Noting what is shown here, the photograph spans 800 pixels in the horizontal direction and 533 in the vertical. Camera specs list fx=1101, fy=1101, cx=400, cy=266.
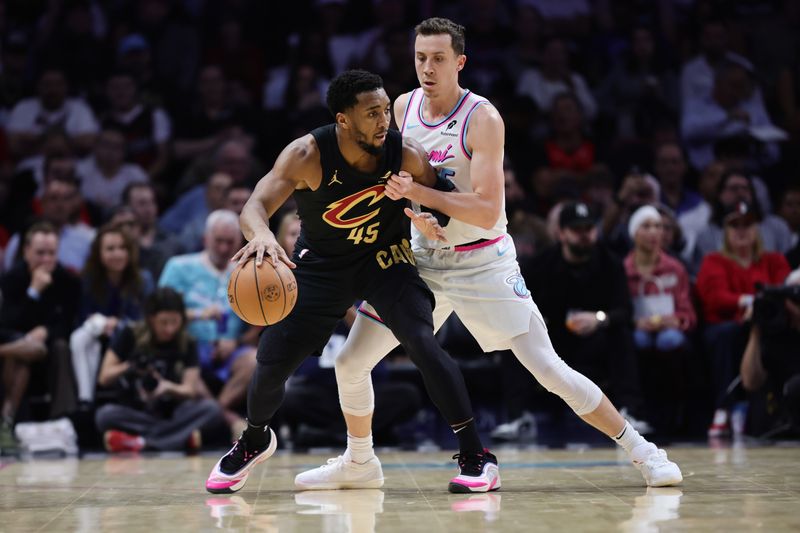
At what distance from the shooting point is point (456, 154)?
4891mm

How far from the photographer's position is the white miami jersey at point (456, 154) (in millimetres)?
4879

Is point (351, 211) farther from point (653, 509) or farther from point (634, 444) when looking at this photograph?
point (653, 509)

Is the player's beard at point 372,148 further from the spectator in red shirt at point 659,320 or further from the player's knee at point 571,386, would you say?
the spectator in red shirt at point 659,320

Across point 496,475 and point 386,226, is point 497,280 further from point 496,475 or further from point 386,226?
point 496,475

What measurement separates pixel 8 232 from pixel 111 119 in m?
1.46

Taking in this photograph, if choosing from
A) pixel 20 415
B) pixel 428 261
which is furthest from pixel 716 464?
pixel 20 415

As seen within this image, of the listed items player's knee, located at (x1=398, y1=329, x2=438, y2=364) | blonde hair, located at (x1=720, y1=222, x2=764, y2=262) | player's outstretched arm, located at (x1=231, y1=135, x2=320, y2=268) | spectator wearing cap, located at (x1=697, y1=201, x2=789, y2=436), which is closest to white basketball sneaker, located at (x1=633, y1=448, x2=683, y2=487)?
player's knee, located at (x1=398, y1=329, x2=438, y2=364)

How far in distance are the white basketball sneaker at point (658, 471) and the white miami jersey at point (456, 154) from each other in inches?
46.8

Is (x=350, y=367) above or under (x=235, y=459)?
above

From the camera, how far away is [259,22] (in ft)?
37.7

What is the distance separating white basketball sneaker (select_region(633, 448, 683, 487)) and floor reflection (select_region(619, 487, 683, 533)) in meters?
0.04

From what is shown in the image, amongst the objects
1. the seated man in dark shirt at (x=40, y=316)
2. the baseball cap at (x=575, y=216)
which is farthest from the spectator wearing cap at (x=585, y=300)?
the seated man in dark shirt at (x=40, y=316)

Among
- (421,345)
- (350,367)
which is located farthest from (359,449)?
(421,345)

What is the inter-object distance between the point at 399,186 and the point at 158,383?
386 cm
